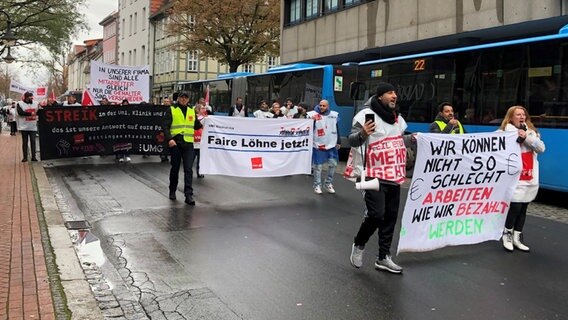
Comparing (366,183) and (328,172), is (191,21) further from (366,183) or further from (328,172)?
(366,183)

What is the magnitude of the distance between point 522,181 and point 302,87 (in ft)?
44.6

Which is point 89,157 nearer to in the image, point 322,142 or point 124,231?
point 322,142

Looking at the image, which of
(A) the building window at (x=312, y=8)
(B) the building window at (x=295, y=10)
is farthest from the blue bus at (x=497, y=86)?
(B) the building window at (x=295, y=10)

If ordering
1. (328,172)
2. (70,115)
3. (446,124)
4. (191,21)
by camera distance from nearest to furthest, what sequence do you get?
(446,124) → (328,172) → (70,115) → (191,21)

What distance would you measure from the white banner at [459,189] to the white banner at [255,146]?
5319 millimetres

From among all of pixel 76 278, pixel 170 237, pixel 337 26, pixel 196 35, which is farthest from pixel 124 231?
pixel 196 35

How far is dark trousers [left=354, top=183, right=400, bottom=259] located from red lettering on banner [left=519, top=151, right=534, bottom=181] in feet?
6.76

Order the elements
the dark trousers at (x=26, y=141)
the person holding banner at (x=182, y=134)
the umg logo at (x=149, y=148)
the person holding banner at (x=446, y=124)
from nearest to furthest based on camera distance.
Answer: the person holding banner at (x=446, y=124) < the person holding banner at (x=182, y=134) < the dark trousers at (x=26, y=141) < the umg logo at (x=149, y=148)

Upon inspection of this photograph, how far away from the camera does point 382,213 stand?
5.59 meters

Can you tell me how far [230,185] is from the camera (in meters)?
11.9

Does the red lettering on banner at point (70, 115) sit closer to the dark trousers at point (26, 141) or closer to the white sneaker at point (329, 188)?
the dark trousers at point (26, 141)

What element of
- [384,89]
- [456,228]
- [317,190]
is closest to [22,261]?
[384,89]

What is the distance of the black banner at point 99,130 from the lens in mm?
14867

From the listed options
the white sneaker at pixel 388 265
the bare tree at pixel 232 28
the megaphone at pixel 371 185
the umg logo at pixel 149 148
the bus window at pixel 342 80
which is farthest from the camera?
the bare tree at pixel 232 28
